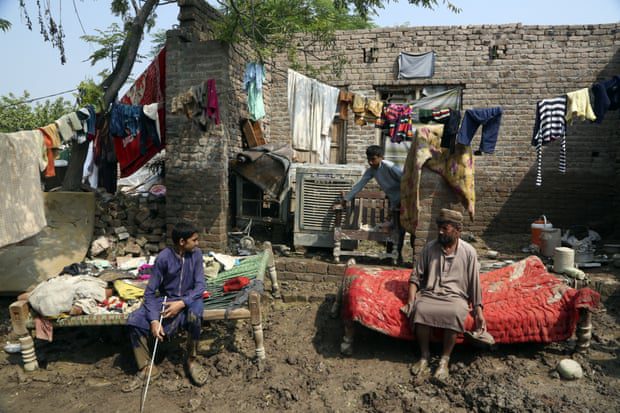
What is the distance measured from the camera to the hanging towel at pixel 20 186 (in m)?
4.62

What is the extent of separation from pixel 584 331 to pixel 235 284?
3.47 metres

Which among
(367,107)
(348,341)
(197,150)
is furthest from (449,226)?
(197,150)

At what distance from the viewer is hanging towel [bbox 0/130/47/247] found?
462 centimetres

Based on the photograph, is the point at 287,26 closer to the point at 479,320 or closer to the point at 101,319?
the point at 101,319

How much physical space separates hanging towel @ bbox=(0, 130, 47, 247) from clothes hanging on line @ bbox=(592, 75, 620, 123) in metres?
6.99

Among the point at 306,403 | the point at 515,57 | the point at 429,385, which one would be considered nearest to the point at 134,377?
the point at 306,403

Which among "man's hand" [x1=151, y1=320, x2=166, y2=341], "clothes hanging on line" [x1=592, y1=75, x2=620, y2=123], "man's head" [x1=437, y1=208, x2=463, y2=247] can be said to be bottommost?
"man's hand" [x1=151, y1=320, x2=166, y2=341]

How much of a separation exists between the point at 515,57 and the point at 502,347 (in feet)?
20.9

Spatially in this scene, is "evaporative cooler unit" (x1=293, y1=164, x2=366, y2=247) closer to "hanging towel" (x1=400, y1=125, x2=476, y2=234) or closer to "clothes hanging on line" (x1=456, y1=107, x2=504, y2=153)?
"hanging towel" (x1=400, y1=125, x2=476, y2=234)

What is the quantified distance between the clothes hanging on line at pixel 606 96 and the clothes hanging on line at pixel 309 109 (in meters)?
3.44

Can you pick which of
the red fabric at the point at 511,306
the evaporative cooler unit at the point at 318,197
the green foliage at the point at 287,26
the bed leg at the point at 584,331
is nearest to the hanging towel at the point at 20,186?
the evaporative cooler unit at the point at 318,197

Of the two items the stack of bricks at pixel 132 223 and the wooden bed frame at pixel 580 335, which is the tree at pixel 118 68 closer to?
the stack of bricks at pixel 132 223

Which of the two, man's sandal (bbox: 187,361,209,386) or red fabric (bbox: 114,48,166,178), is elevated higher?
red fabric (bbox: 114,48,166,178)

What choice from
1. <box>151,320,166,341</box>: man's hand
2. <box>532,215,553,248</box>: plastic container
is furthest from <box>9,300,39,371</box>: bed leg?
<box>532,215,553,248</box>: plastic container
